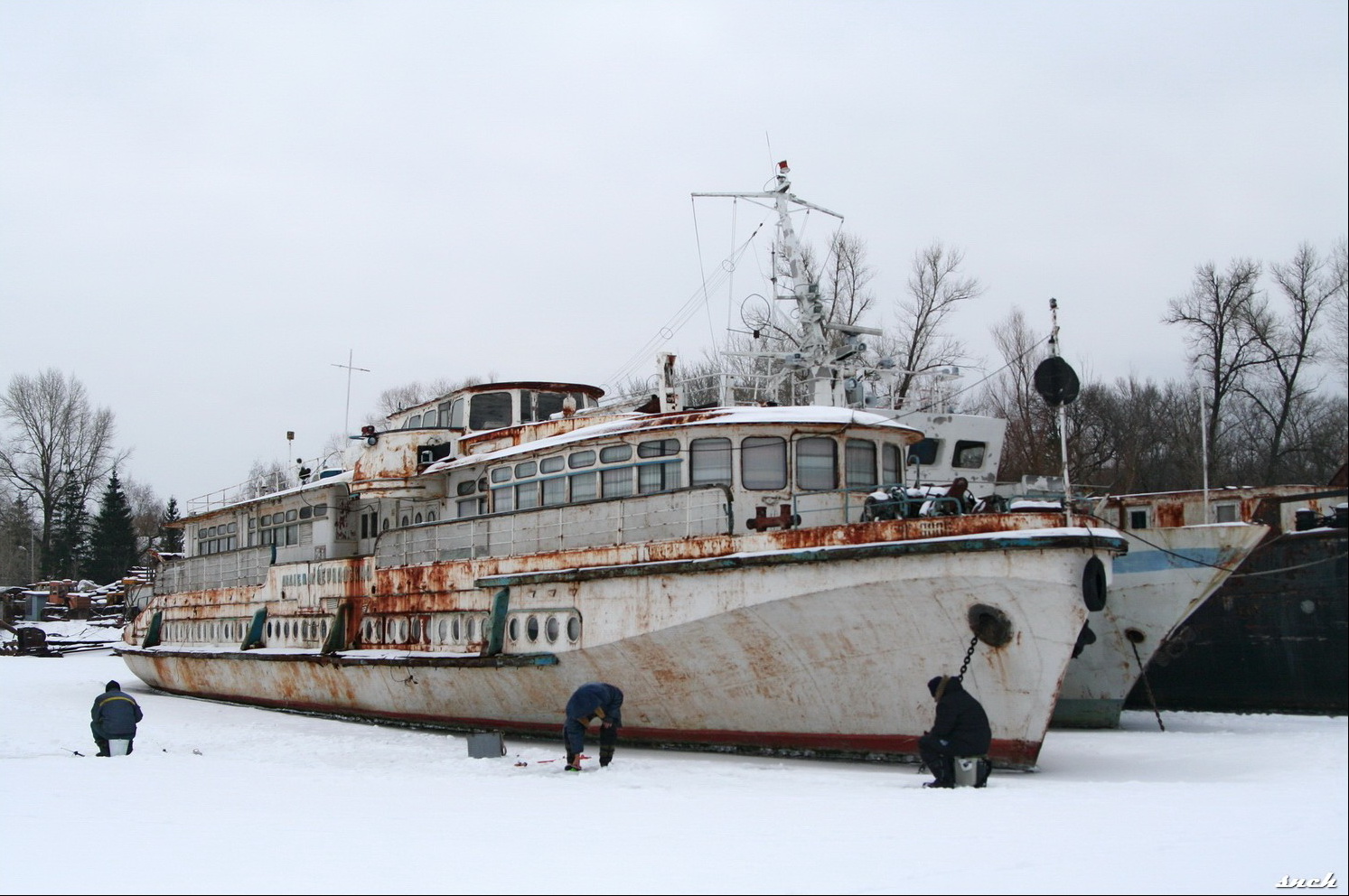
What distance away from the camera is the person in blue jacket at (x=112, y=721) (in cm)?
1547

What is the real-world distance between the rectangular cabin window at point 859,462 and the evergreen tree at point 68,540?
178 feet

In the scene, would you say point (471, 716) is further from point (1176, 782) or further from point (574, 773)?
point (1176, 782)

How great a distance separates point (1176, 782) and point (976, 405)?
30941 millimetres

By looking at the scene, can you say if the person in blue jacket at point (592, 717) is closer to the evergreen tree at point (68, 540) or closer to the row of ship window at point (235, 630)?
the row of ship window at point (235, 630)

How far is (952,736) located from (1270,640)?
13.6m

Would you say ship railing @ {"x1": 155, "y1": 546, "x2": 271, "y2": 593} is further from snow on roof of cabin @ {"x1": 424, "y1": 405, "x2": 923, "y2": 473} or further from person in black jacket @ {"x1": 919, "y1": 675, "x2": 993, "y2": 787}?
person in black jacket @ {"x1": 919, "y1": 675, "x2": 993, "y2": 787}

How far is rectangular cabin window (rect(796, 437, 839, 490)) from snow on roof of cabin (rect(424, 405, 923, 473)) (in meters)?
0.34

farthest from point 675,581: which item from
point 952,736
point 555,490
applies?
point 952,736

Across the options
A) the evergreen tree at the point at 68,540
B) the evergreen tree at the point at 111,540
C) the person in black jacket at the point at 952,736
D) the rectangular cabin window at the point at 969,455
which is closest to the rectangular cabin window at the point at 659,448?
the person in black jacket at the point at 952,736

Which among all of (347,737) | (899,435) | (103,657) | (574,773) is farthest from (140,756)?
(103,657)

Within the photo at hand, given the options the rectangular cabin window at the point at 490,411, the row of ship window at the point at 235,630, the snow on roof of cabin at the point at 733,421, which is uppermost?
the rectangular cabin window at the point at 490,411

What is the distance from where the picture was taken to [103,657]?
140ft

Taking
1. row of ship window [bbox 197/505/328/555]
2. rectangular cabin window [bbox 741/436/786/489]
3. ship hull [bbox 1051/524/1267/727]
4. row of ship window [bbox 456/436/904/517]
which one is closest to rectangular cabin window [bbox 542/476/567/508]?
row of ship window [bbox 456/436/904/517]

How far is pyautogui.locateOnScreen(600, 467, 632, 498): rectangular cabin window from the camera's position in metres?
16.7
